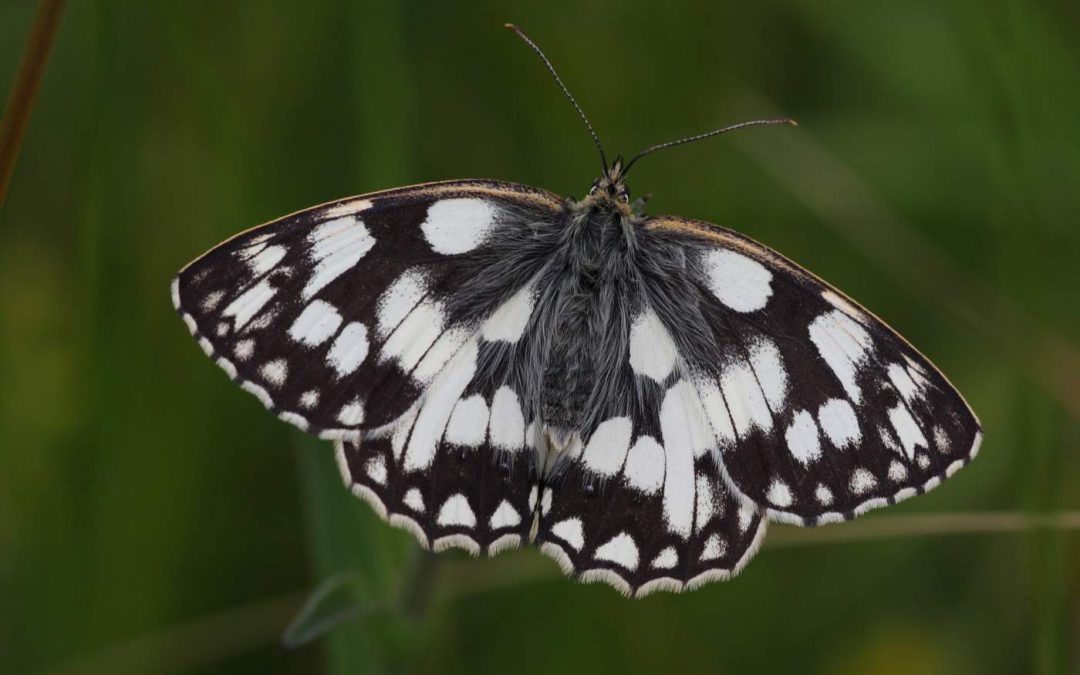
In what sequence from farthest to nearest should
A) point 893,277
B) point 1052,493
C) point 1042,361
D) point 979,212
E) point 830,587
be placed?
point 979,212
point 893,277
point 830,587
point 1042,361
point 1052,493

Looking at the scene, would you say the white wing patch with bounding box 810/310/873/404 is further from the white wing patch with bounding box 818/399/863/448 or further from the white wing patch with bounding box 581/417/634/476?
the white wing patch with bounding box 581/417/634/476

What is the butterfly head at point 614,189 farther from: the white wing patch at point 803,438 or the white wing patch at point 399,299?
the white wing patch at point 803,438

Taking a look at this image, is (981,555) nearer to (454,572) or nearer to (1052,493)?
(1052,493)

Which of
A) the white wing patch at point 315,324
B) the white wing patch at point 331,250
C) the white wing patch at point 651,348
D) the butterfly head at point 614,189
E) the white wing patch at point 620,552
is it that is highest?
the butterfly head at point 614,189

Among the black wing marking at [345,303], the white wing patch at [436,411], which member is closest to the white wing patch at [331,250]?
the black wing marking at [345,303]

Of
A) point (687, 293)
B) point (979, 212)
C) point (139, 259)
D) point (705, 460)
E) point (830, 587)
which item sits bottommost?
point (830, 587)

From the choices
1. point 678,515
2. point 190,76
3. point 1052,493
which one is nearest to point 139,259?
point 190,76

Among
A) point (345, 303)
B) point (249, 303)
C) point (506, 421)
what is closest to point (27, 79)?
point (249, 303)
